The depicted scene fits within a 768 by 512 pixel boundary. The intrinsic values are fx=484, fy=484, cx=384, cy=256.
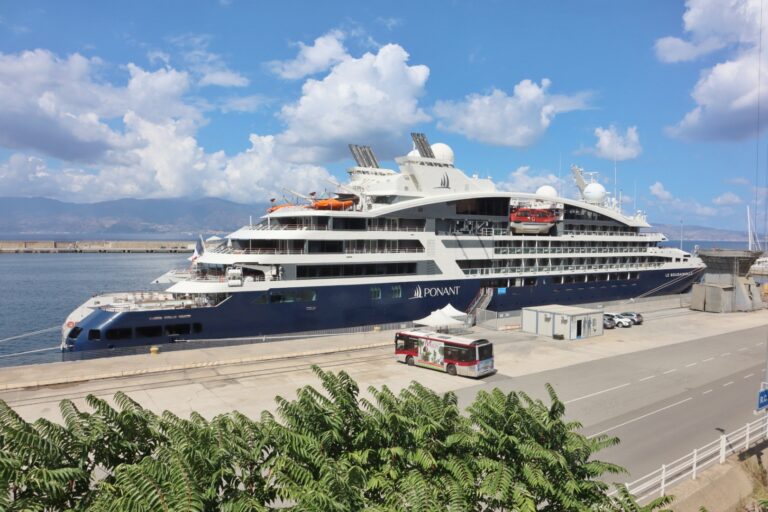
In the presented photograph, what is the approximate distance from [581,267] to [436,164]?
1820cm

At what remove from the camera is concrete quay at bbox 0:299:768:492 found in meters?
17.7

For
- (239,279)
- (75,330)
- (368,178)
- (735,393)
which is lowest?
(735,393)

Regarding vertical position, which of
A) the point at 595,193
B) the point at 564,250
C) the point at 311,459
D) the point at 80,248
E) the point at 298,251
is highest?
the point at 595,193

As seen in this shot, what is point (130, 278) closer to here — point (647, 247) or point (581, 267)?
point (581, 267)

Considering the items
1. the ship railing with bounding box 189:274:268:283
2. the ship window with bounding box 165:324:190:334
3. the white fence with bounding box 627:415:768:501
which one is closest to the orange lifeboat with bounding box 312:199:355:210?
the ship railing with bounding box 189:274:268:283

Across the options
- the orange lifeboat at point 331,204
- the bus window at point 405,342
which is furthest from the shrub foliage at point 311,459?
the orange lifeboat at point 331,204

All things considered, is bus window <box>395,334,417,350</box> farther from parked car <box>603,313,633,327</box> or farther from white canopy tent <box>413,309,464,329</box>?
parked car <box>603,313,633,327</box>

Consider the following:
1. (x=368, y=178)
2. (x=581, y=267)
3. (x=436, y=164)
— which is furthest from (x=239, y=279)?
(x=581, y=267)

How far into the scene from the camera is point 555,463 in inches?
299

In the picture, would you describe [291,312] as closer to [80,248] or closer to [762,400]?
[762,400]

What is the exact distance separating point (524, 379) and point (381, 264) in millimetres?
13077

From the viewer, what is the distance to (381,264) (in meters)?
33.2

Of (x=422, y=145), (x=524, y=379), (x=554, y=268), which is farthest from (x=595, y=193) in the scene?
(x=524, y=379)

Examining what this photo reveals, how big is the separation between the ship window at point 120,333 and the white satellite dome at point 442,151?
88.2 feet
